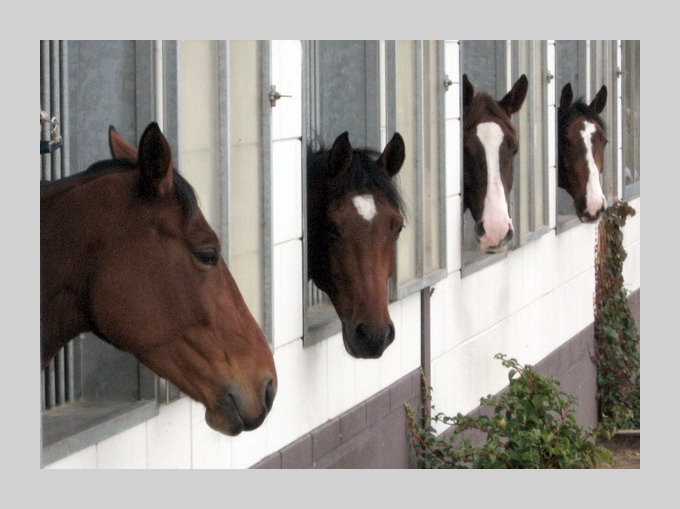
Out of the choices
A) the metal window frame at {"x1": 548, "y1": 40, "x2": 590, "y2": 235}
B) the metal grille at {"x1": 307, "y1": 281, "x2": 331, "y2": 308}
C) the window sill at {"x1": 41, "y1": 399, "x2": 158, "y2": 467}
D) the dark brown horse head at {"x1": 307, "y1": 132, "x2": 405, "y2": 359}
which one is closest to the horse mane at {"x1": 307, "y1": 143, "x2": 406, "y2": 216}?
the dark brown horse head at {"x1": 307, "y1": 132, "x2": 405, "y2": 359}

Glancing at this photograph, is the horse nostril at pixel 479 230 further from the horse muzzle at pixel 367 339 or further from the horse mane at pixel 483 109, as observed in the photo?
the horse muzzle at pixel 367 339

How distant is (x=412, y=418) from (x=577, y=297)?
10.1 ft

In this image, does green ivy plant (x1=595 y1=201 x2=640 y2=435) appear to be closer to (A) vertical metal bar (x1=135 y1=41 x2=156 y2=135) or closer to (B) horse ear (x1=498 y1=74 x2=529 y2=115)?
(B) horse ear (x1=498 y1=74 x2=529 y2=115)

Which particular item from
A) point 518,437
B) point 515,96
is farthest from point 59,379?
point 515,96

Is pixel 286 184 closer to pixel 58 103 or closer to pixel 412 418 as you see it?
pixel 58 103

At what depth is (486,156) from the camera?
684cm

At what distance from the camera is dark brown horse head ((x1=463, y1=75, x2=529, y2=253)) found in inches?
261

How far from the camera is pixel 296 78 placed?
4.90 metres

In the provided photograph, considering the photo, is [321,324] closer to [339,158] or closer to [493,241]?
[339,158]

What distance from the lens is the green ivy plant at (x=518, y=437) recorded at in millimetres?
5773

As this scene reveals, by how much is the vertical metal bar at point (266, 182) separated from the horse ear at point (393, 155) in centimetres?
65

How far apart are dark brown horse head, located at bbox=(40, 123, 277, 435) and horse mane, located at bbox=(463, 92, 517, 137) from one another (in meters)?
3.48

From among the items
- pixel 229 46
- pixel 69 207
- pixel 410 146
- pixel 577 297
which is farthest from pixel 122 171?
pixel 577 297

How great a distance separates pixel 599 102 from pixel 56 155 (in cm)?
539
